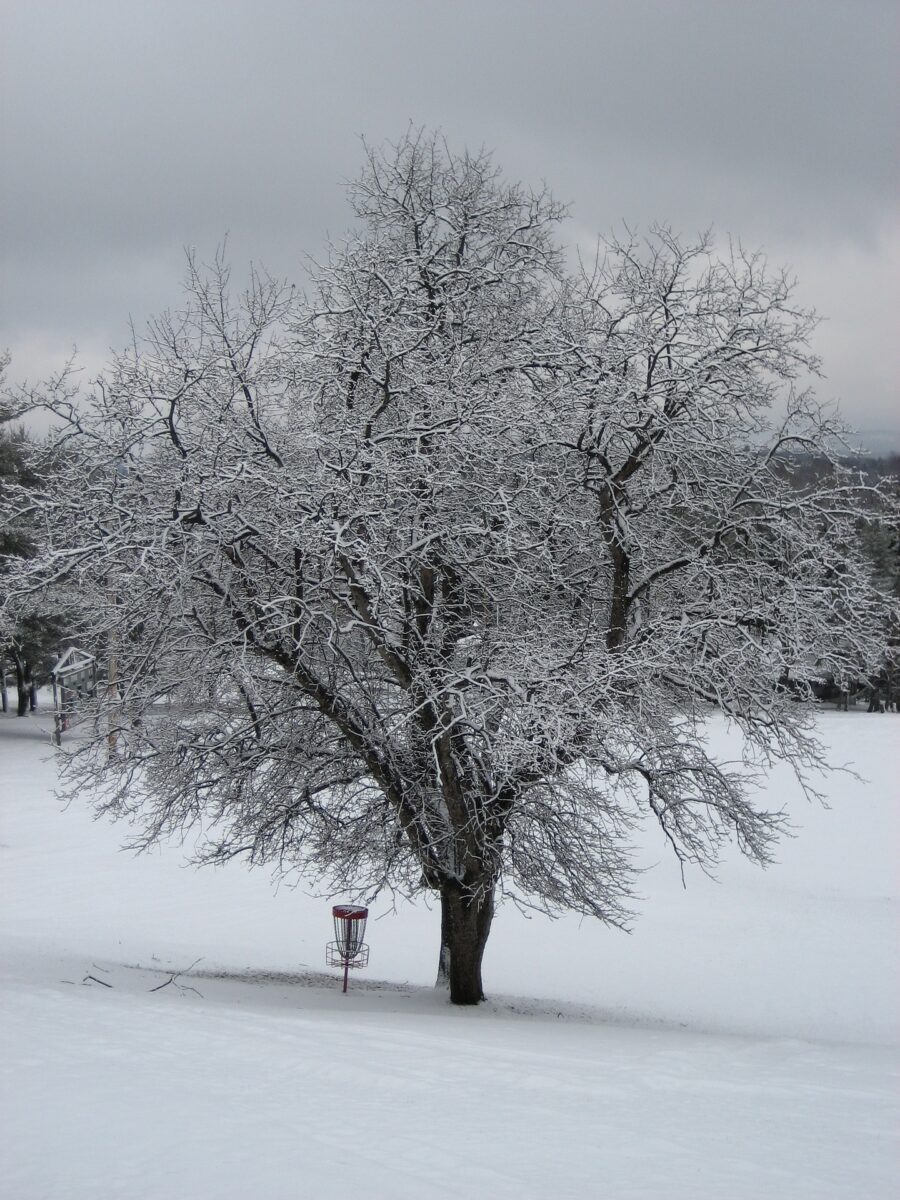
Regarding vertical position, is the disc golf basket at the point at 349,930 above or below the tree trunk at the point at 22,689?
below

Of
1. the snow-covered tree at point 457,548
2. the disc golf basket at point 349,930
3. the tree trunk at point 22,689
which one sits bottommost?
the disc golf basket at point 349,930

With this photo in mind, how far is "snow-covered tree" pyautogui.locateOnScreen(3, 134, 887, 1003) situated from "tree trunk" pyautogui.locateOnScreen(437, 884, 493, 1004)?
1.3 inches

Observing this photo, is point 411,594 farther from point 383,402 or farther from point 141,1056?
point 141,1056

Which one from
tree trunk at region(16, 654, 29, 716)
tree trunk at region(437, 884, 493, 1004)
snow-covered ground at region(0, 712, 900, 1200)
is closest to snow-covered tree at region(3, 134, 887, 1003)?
tree trunk at region(437, 884, 493, 1004)

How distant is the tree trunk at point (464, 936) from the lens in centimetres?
1130

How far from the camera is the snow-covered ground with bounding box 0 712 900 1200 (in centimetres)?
515

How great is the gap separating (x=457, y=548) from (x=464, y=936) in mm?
4272

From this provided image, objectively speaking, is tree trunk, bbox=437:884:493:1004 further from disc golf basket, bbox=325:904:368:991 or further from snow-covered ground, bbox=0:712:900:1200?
disc golf basket, bbox=325:904:368:991

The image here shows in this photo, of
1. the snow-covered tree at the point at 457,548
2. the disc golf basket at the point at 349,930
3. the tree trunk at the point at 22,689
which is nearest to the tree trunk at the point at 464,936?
the snow-covered tree at the point at 457,548

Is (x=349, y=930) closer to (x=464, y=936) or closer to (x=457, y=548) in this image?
(x=464, y=936)

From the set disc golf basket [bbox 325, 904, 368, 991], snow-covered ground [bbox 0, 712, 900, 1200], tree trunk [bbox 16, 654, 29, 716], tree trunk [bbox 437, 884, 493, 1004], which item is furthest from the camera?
tree trunk [bbox 16, 654, 29, 716]

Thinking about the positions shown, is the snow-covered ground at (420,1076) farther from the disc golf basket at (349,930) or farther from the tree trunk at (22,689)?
the tree trunk at (22,689)

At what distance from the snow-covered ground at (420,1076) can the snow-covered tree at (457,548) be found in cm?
207

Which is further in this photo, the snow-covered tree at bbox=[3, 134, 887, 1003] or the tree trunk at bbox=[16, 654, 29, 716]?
the tree trunk at bbox=[16, 654, 29, 716]
